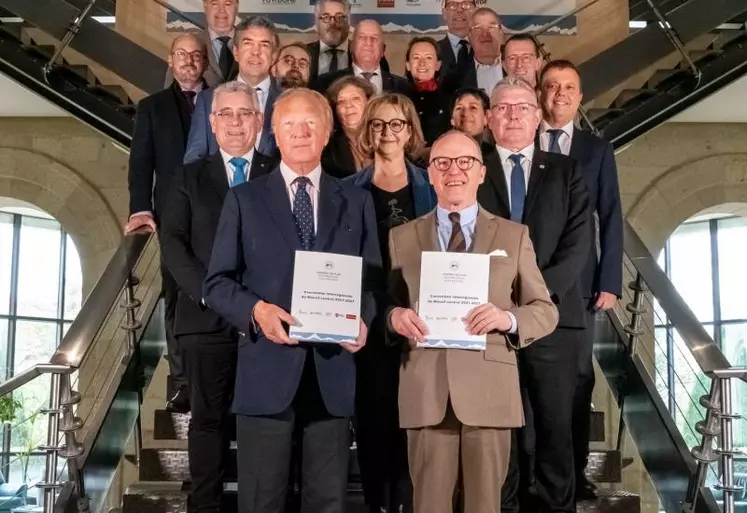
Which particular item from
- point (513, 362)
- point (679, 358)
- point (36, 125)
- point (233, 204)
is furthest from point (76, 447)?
point (679, 358)

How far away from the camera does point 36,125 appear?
7.96 metres

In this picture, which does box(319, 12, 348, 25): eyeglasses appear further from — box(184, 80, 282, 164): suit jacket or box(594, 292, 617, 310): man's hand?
box(594, 292, 617, 310): man's hand

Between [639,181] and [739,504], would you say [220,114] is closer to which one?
[639,181]

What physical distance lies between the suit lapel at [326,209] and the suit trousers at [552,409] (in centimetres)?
86

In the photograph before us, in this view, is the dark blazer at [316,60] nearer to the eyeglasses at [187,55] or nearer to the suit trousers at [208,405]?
the eyeglasses at [187,55]

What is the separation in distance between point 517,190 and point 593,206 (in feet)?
1.35

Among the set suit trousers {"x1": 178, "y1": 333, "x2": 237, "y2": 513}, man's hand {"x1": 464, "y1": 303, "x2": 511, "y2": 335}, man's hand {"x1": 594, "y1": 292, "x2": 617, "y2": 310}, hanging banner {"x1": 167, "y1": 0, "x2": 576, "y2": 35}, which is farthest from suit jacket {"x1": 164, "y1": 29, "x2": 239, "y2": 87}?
hanging banner {"x1": 167, "y1": 0, "x2": 576, "y2": 35}

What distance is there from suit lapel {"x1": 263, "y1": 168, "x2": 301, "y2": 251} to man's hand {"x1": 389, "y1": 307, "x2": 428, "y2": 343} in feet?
1.11

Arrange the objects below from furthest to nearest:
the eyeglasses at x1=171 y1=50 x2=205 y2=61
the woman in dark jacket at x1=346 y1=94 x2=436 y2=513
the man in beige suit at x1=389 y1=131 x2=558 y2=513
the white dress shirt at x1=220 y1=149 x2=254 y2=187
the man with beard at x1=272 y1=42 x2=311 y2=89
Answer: the man with beard at x1=272 y1=42 x2=311 y2=89 → the eyeglasses at x1=171 y1=50 x2=205 y2=61 → the white dress shirt at x1=220 y1=149 x2=254 y2=187 → the woman in dark jacket at x1=346 y1=94 x2=436 y2=513 → the man in beige suit at x1=389 y1=131 x2=558 y2=513

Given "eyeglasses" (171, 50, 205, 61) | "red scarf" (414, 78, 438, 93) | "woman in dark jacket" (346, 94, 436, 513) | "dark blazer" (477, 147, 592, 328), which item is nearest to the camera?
"woman in dark jacket" (346, 94, 436, 513)

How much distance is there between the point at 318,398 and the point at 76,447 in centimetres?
122

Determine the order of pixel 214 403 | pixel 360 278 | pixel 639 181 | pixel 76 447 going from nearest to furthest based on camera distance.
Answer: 1. pixel 360 278
2. pixel 214 403
3. pixel 76 447
4. pixel 639 181

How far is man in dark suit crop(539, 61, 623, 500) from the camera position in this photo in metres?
3.25

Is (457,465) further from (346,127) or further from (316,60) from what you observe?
(316,60)
